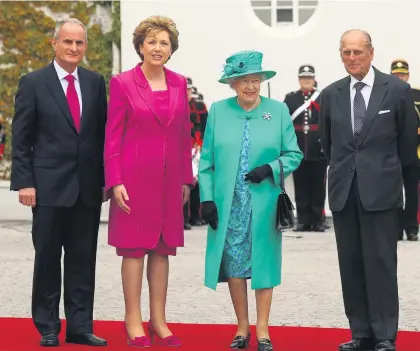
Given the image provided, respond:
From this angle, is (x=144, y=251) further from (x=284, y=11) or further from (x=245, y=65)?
(x=284, y=11)

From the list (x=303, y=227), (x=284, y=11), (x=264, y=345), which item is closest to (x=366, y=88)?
(x=264, y=345)

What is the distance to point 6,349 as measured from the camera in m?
7.29

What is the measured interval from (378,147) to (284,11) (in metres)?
10.7

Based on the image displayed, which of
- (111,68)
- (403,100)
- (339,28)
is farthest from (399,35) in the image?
(403,100)

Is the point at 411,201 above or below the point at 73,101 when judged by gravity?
below

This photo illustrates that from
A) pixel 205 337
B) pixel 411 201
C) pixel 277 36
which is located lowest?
pixel 205 337

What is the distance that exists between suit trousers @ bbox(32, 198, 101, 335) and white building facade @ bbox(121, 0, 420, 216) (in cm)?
995

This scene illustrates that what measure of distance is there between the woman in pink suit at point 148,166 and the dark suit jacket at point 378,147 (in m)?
0.87

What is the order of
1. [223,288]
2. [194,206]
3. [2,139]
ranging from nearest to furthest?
[223,288]
[194,206]
[2,139]

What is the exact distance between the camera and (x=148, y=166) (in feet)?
24.3

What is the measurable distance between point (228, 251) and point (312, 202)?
7457 millimetres

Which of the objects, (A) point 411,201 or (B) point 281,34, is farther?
(B) point 281,34

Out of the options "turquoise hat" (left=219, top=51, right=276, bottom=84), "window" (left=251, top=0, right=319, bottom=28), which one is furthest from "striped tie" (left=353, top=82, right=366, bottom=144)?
"window" (left=251, top=0, right=319, bottom=28)

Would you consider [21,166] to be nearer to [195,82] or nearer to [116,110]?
[116,110]
